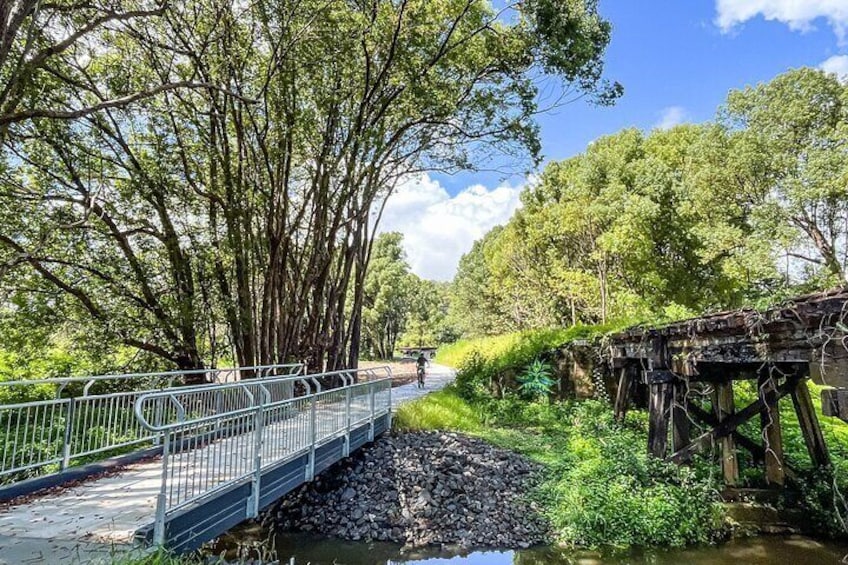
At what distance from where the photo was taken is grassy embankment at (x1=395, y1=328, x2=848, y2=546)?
20.1 ft

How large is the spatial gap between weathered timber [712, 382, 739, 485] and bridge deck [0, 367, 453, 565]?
649 cm

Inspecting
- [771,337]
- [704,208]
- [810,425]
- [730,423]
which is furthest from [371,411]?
[704,208]

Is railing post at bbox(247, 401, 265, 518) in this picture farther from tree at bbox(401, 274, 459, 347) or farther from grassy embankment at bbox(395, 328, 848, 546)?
tree at bbox(401, 274, 459, 347)

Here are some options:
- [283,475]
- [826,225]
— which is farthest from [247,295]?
[826,225]

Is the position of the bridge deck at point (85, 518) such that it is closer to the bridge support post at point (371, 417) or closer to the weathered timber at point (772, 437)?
the bridge support post at point (371, 417)

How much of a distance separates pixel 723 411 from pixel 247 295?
8.46m

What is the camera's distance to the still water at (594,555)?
18.6 feet

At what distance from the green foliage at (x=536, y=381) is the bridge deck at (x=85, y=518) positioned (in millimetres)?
9733

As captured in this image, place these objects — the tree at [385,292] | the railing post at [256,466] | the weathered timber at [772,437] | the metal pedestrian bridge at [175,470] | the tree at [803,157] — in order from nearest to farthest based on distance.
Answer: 1. the metal pedestrian bridge at [175,470]
2. the railing post at [256,466]
3. the weathered timber at [772,437]
4. the tree at [803,157]
5. the tree at [385,292]

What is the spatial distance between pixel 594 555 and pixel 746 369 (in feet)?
11.1

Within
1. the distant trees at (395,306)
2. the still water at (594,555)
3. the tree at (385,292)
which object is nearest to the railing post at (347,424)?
the still water at (594,555)

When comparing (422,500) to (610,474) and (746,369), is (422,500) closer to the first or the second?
(610,474)

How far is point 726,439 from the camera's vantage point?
6.88 metres

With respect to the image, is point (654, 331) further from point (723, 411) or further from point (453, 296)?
point (453, 296)
